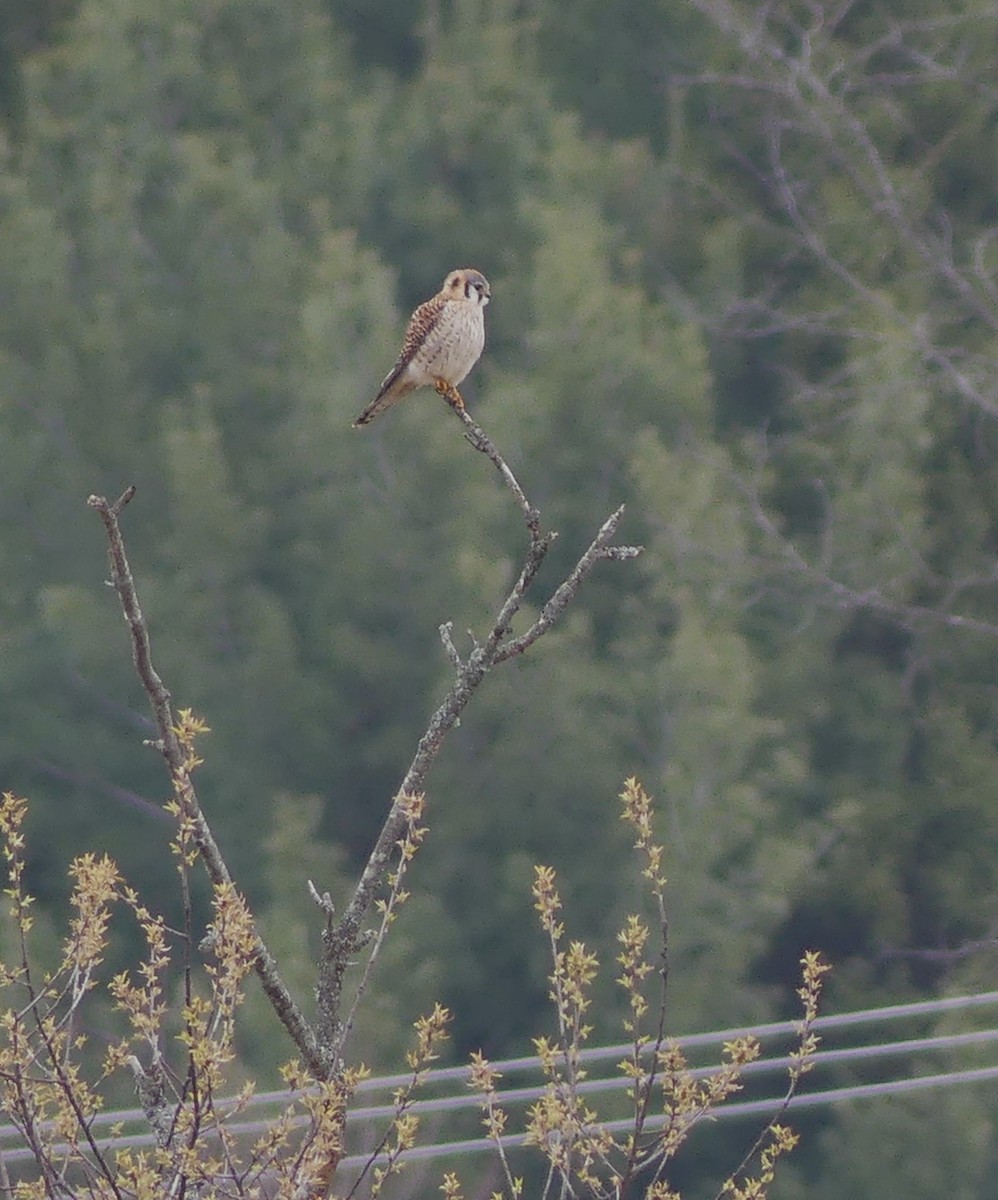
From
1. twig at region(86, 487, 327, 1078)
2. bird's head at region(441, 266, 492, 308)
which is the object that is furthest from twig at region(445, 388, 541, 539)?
bird's head at region(441, 266, 492, 308)

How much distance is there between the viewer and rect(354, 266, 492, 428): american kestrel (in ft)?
17.5

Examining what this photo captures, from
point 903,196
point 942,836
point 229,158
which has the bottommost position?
point 942,836

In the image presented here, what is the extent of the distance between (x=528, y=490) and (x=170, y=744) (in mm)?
13840

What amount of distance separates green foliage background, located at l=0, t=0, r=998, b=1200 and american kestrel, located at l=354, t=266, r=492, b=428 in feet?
29.1

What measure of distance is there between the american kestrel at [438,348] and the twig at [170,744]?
2408 millimetres

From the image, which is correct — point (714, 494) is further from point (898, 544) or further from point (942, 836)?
point (942, 836)

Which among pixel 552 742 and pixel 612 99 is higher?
pixel 612 99

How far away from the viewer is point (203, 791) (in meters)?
17.8

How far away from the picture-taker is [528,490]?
54.1ft

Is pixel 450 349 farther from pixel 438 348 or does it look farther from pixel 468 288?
pixel 468 288

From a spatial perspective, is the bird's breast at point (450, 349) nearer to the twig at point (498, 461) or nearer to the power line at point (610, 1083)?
the twig at point (498, 461)

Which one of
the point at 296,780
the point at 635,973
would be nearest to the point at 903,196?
the point at 296,780

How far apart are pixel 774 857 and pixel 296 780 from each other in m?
3.76

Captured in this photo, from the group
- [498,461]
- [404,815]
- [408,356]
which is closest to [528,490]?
[408,356]
